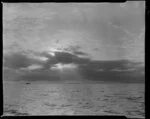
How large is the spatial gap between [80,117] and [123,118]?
54 cm

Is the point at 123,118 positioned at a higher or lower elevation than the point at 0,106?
lower

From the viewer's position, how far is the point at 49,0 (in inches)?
111
